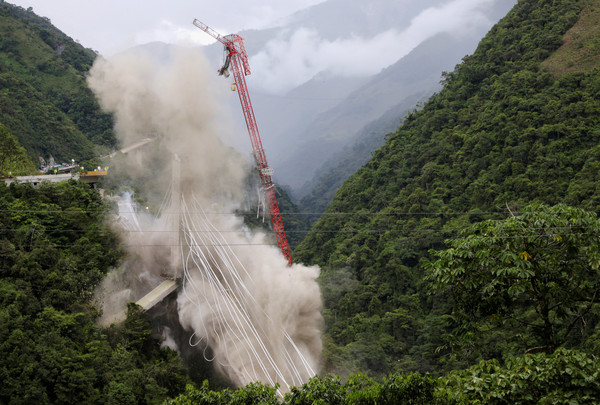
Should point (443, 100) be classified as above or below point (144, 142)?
below

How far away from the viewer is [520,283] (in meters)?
10.6

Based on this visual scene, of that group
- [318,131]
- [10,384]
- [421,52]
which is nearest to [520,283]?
[10,384]

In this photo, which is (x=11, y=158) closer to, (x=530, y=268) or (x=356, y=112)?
(x=530, y=268)

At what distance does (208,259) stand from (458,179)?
65.3ft

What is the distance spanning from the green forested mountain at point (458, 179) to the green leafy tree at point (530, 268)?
47.5 ft

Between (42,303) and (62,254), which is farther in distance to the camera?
(62,254)

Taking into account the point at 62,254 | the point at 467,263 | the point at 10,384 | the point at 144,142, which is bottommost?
the point at 10,384

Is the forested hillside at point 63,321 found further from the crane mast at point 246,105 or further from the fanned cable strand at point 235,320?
the crane mast at point 246,105

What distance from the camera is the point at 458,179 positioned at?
3869 centimetres

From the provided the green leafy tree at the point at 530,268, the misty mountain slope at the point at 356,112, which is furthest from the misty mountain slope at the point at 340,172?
the green leafy tree at the point at 530,268

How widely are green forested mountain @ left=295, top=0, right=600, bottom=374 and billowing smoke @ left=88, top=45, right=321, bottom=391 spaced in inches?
138

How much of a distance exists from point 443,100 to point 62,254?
36.1m

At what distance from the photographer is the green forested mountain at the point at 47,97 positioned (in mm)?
50281

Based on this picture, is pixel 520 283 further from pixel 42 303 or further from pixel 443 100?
pixel 443 100
